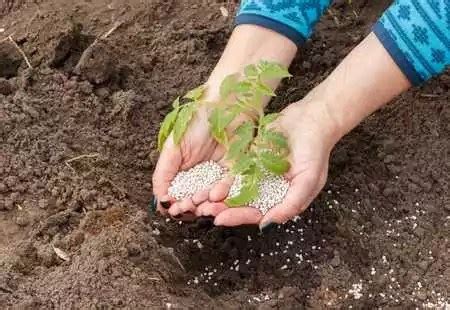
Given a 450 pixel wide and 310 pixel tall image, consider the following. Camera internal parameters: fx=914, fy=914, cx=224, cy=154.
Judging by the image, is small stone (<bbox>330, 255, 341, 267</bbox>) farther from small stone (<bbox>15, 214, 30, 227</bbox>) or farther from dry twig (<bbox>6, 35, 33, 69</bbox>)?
dry twig (<bbox>6, 35, 33, 69</bbox>)

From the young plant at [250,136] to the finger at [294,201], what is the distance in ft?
0.18

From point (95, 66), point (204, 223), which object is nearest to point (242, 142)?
point (204, 223)

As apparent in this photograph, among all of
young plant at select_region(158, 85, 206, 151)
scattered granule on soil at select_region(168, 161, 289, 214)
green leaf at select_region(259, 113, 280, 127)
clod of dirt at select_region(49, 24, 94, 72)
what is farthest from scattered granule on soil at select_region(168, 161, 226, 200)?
clod of dirt at select_region(49, 24, 94, 72)

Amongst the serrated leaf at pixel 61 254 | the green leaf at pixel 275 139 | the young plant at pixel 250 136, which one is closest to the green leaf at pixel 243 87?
the young plant at pixel 250 136

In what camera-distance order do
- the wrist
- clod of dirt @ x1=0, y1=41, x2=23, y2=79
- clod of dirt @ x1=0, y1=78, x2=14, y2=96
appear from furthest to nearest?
clod of dirt @ x1=0, y1=41, x2=23, y2=79 < clod of dirt @ x1=0, y1=78, x2=14, y2=96 < the wrist

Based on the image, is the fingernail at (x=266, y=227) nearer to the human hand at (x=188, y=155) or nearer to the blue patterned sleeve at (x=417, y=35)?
the human hand at (x=188, y=155)

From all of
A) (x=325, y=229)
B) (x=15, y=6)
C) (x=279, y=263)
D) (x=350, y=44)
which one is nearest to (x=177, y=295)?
(x=279, y=263)

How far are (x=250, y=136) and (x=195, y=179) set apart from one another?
239 millimetres

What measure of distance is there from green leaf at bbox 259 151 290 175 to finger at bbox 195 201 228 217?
165mm

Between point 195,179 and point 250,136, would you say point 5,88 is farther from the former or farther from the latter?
point 250,136

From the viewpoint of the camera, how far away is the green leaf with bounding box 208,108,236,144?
7.61 ft

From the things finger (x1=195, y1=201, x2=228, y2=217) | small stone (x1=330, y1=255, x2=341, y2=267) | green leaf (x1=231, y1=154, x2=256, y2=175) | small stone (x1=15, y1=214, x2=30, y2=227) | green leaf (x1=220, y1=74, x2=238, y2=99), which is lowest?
small stone (x1=330, y1=255, x2=341, y2=267)

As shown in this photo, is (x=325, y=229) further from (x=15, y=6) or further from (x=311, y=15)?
(x=15, y=6)

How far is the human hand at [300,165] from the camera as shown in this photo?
2.37 metres
